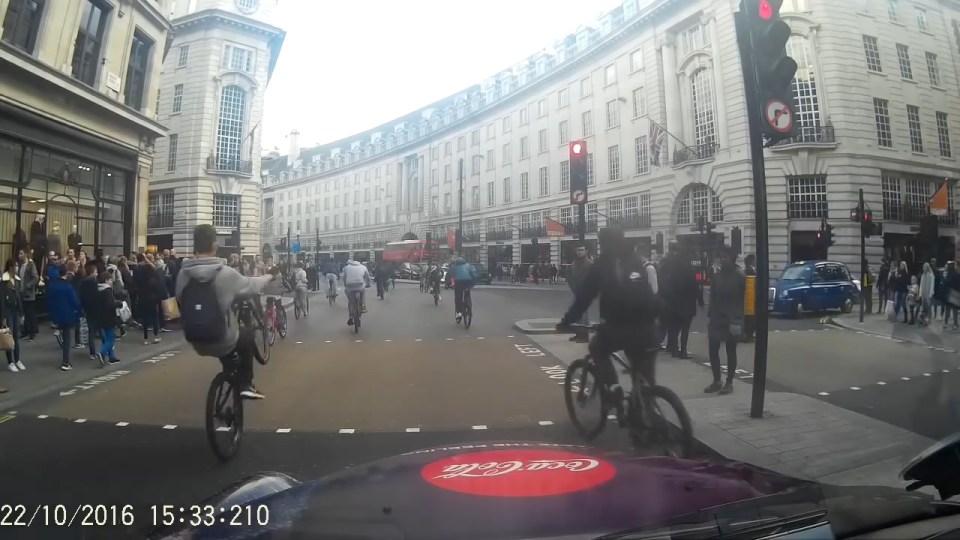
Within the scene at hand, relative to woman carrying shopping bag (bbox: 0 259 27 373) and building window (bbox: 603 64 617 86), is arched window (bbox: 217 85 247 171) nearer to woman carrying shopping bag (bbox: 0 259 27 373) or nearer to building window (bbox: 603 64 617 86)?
woman carrying shopping bag (bbox: 0 259 27 373)

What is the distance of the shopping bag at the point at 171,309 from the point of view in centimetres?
127

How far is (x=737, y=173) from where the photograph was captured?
5.89 feet

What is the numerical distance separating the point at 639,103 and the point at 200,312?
1.73 m

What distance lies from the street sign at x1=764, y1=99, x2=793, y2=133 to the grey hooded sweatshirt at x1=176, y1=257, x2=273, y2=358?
1886 millimetres

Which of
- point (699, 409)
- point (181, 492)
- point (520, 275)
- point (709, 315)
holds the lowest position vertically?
point (181, 492)

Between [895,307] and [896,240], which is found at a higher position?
[896,240]

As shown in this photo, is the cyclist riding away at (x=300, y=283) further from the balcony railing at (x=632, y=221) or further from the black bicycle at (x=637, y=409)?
the balcony railing at (x=632, y=221)

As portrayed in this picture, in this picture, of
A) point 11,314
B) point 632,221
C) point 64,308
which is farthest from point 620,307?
point 11,314

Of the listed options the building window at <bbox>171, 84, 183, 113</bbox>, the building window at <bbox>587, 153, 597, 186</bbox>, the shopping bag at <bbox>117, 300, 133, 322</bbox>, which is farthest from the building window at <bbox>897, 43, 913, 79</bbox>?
the shopping bag at <bbox>117, 300, 133, 322</bbox>

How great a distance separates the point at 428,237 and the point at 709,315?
4.43 feet

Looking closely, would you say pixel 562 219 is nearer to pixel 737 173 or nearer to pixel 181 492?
pixel 737 173

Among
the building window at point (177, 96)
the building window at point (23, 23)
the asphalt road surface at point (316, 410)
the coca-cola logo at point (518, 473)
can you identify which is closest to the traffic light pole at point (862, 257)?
the asphalt road surface at point (316, 410)

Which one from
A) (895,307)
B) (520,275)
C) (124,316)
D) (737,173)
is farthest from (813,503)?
(124,316)

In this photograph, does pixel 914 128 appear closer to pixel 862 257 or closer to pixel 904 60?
pixel 904 60
